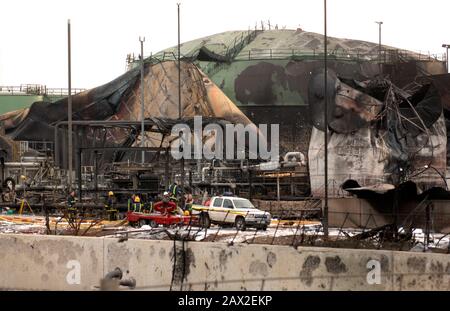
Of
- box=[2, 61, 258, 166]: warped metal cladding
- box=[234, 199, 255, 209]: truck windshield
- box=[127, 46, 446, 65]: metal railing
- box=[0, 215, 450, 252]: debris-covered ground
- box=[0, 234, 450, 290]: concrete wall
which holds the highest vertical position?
box=[127, 46, 446, 65]: metal railing

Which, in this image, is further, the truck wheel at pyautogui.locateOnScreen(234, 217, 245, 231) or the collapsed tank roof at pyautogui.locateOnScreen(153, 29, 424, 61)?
the collapsed tank roof at pyautogui.locateOnScreen(153, 29, 424, 61)

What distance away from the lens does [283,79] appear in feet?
315

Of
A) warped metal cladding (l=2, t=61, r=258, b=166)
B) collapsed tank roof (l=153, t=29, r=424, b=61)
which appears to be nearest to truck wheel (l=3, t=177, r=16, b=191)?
warped metal cladding (l=2, t=61, r=258, b=166)

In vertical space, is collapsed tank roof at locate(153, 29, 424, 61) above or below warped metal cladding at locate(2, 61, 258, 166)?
above

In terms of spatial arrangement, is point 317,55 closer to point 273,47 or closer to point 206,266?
point 273,47

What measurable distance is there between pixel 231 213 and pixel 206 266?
41.7 feet

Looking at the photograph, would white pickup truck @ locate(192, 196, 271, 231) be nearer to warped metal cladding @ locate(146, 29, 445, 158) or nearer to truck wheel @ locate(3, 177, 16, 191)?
truck wheel @ locate(3, 177, 16, 191)

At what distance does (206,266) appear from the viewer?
2266 centimetres

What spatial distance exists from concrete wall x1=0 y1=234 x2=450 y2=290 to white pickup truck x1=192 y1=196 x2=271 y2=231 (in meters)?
9.64

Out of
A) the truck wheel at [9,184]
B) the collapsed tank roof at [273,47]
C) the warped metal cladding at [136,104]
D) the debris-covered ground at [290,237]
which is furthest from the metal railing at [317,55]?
the debris-covered ground at [290,237]

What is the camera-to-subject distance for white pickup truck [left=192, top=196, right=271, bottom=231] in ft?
109

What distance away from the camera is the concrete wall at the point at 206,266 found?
20875 millimetres

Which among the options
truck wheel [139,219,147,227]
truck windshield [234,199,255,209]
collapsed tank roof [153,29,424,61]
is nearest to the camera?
truck wheel [139,219,147,227]
